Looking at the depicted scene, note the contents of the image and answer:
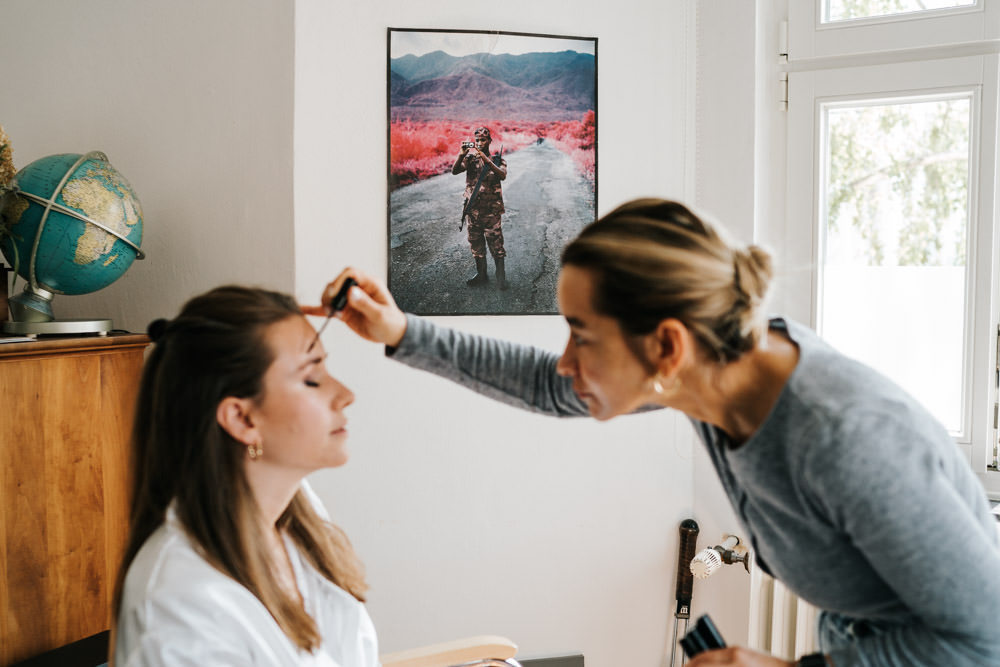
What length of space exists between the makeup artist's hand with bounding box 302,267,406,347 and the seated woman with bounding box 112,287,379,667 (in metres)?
0.07

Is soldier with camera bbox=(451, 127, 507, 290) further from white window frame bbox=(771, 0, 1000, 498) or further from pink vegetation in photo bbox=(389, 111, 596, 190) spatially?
white window frame bbox=(771, 0, 1000, 498)

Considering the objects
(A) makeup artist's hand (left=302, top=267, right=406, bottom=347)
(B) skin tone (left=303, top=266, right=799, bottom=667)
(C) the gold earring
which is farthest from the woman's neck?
(C) the gold earring

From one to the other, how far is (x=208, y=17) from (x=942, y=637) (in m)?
2.06

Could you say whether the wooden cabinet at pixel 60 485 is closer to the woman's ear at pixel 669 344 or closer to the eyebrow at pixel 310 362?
the eyebrow at pixel 310 362

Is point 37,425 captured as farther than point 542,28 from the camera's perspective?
No

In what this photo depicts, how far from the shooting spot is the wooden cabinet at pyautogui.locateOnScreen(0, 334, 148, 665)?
1.52 meters

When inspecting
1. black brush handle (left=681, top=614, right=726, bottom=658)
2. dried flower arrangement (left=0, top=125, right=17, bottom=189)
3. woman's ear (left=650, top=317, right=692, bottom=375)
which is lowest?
black brush handle (left=681, top=614, right=726, bottom=658)

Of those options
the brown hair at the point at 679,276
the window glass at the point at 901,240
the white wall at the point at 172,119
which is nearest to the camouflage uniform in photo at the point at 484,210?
the white wall at the point at 172,119

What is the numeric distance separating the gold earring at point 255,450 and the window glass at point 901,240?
63.8 inches

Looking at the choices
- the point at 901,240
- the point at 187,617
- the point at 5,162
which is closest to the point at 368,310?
the point at 187,617

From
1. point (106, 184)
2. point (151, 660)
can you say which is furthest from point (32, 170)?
point (151, 660)

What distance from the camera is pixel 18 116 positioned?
2.18 metres

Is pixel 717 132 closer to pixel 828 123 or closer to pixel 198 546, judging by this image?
pixel 828 123

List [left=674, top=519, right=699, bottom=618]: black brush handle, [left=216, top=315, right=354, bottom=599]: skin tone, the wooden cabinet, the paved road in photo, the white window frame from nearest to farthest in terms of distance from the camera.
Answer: [left=216, top=315, right=354, bottom=599]: skin tone < the wooden cabinet < the white window frame < the paved road in photo < [left=674, top=519, right=699, bottom=618]: black brush handle
